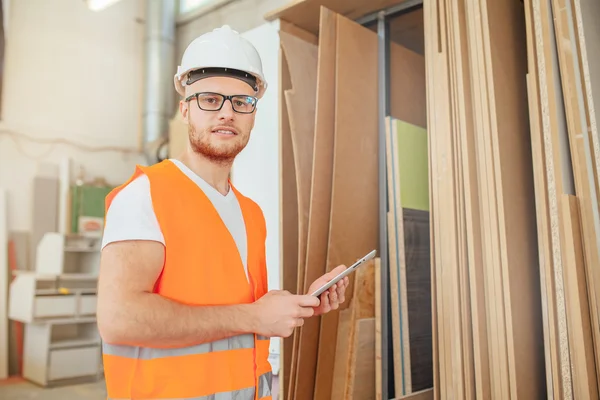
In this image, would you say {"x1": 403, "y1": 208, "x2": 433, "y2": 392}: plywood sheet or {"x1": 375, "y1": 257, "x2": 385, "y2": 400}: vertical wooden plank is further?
{"x1": 403, "y1": 208, "x2": 433, "y2": 392}: plywood sheet

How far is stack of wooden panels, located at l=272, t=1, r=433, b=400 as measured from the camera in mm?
1964

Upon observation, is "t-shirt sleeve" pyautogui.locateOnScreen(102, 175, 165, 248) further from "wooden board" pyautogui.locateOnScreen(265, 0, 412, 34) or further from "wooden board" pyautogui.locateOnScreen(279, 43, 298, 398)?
"wooden board" pyautogui.locateOnScreen(265, 0, 412, 34)

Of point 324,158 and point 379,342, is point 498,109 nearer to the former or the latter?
point 324,158

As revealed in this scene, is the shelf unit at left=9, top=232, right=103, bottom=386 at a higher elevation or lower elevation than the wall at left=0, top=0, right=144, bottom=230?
lower

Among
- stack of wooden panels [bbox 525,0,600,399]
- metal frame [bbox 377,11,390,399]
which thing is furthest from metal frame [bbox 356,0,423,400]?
stack of wooden panels [bbox 525,0,600,399]

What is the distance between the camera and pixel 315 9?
2223 mm

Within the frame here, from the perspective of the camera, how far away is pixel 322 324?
1989 millimetres

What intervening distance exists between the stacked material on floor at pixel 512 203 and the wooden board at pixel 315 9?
0.37 metres

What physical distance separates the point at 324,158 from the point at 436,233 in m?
0.54

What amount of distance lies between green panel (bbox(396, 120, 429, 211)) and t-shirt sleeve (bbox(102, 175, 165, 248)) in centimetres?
123

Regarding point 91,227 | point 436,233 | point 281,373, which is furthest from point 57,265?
point 436,233

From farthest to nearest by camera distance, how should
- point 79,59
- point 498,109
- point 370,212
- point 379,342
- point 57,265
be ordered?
point 79,59
point 57,265
point 370,212
point 379,342
point 498,109

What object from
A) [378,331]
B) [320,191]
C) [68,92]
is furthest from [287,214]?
[68,92]

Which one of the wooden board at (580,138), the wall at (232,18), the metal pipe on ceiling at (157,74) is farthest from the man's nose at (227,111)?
the metal pipe on ceiling at (157,74)
